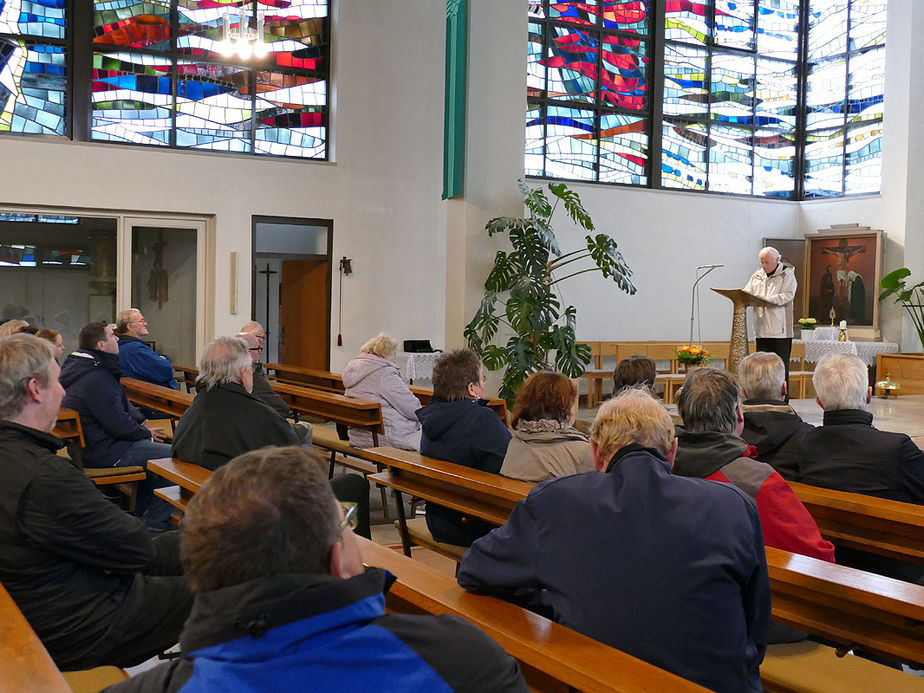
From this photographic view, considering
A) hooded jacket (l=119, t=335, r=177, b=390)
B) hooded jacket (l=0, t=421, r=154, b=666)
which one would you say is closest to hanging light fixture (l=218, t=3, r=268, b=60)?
hooded jacket (l=119, t=335, r=177, b=390)

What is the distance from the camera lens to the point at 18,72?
31.3 ft

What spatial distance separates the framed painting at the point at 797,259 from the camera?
13867mm

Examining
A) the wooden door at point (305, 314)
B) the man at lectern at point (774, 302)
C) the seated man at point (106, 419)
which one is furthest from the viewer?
the wooden door at point (305, 314)

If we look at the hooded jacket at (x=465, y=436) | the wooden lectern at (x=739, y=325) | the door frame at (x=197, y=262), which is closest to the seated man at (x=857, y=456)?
the hooded jacket at (x=465, y=436)

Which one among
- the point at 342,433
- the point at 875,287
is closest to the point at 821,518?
the point at 342,433

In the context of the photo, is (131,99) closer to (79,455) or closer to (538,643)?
(79,455)

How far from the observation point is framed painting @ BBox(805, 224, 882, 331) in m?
13.0

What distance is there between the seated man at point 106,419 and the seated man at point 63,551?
270 centimetres

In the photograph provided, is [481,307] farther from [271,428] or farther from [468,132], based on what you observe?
[271,428]

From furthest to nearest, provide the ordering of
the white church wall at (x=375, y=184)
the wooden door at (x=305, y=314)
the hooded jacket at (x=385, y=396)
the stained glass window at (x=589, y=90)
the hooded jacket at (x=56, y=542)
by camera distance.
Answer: the stained glass window at (x=589, y=90), the wooden door at (x=305, y=314), the white church wall at (x=375, y=184), the hooded jacket at (x=385, y=396), the hooded jacket at (x=56, y=542)

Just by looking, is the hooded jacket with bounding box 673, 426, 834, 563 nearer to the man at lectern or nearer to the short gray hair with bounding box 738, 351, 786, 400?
the short gray hair with bounding box 738, 351, 786, 400

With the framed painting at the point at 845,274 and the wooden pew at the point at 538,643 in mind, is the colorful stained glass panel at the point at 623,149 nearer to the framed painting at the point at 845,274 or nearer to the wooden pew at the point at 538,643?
the framed painting at the point at 845,274

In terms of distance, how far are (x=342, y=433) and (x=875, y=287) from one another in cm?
931

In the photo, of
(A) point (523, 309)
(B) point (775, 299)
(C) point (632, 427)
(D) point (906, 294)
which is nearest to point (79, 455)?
(C) point (632, 427)
